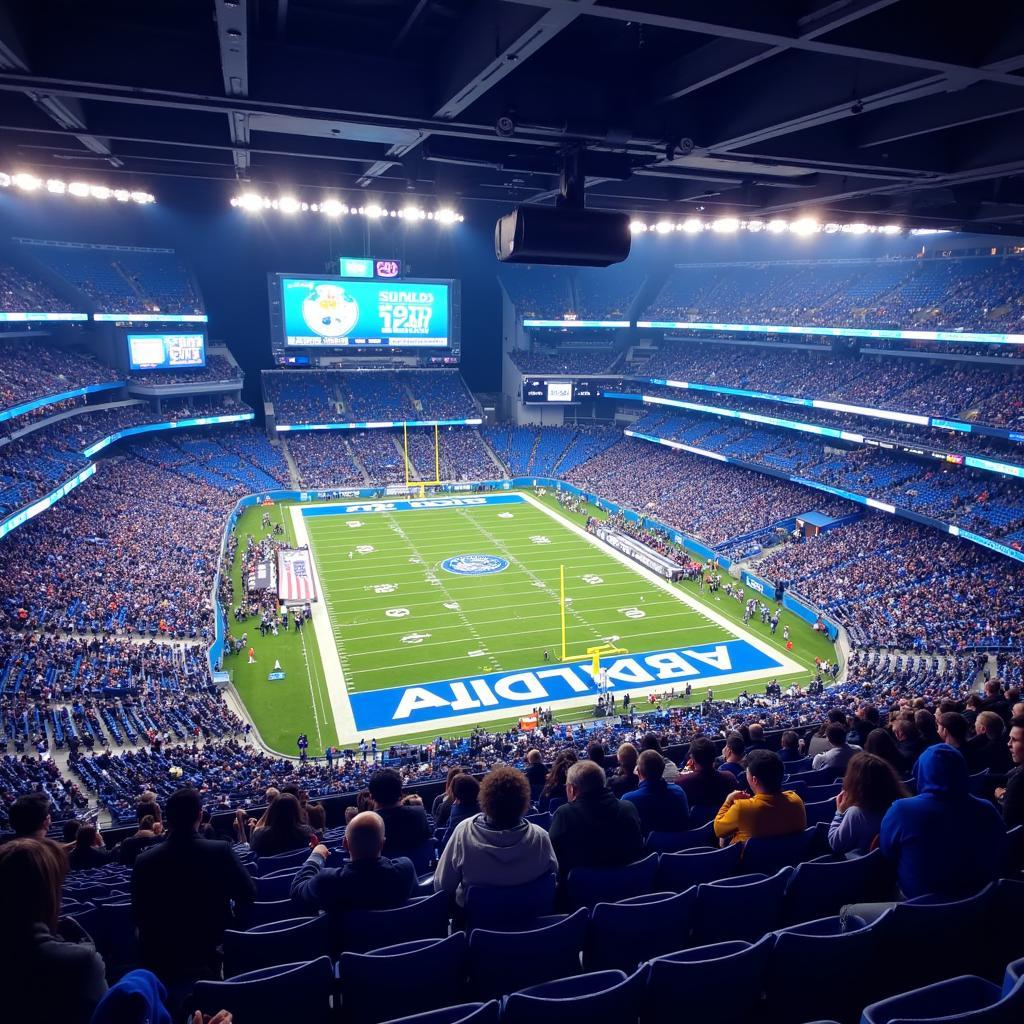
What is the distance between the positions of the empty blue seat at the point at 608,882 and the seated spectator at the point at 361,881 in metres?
1.08

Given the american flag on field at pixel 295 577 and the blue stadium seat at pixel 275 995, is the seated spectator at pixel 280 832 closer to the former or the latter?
the blue stadium seat at pixel 275 995

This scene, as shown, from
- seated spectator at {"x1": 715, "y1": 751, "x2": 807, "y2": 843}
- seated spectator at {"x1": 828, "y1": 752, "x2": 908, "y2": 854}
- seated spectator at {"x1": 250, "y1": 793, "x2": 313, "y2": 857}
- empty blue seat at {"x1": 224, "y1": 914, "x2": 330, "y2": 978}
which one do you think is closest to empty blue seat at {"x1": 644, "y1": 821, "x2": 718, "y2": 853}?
seated spectator at {"x1": 715, "y1": 751, "x2": 807, "y2": 843}

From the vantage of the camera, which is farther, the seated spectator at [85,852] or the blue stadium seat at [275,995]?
the seated spectator at [85,852]

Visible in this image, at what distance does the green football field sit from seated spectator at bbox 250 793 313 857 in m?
15.8

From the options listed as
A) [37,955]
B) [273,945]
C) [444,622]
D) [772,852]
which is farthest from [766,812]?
[444,622]

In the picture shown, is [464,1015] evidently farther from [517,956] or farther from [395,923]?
[395,923]

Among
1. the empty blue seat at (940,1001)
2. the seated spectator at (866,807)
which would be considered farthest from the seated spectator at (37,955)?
the seated spectator at (866,807)

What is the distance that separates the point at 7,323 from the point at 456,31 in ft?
153

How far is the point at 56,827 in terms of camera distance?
1253 cm

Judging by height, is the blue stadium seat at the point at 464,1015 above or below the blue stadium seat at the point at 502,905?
above

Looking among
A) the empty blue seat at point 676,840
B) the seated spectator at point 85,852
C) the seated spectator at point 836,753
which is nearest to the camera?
the empty blue seat at point 676,840

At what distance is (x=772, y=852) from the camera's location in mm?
5406

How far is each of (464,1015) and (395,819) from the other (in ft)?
7.28

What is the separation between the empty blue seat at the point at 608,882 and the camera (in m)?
4.83
